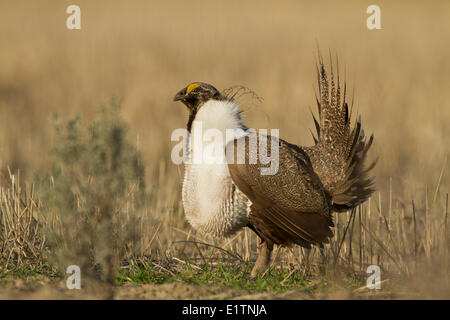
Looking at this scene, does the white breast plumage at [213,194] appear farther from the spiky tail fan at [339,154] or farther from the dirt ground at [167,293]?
the spiky tail fan at [339,154]

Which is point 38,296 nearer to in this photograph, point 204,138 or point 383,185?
point 204,138

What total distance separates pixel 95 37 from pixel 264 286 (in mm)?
11475

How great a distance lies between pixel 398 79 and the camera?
12219mm

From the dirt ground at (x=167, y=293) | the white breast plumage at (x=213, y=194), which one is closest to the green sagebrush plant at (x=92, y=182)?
the dirt ground at (x=167, y=293)

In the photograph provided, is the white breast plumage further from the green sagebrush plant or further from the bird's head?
the green sagebrush plant

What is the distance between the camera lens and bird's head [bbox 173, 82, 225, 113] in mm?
5367

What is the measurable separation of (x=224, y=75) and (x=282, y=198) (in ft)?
25.4

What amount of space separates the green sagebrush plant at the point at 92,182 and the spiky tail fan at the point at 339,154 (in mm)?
1753

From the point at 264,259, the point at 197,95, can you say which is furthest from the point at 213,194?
the point at 197,95

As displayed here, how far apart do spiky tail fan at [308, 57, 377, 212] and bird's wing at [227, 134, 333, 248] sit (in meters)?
0.37

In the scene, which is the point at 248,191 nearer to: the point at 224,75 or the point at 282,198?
the point at 282,198

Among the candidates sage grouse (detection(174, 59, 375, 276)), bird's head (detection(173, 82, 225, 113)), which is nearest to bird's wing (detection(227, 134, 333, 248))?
sage grouse (detection(174, 59, 375, 276))

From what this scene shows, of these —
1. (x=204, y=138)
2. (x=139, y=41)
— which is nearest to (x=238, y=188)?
(x=204, y=138)

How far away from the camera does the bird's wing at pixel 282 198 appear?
16.5ft
